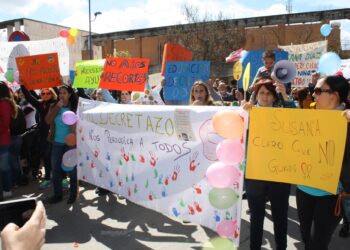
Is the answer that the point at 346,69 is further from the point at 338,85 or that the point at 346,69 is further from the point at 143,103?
the point at 338,85

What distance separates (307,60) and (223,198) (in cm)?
655

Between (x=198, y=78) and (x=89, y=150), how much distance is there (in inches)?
78.9

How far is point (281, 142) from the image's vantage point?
9.50ft

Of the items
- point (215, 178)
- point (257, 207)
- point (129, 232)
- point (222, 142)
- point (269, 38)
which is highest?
point (269, 38)

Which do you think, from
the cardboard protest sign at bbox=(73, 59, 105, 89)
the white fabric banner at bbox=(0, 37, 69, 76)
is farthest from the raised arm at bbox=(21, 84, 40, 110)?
the white fabric banner at bbox=(0, 37, 69, 76)

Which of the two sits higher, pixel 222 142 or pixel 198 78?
pixel 198 78

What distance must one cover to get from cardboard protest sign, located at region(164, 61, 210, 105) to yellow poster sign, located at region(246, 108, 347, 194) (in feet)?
9.33

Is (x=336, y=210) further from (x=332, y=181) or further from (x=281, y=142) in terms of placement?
(x=281, y=142)

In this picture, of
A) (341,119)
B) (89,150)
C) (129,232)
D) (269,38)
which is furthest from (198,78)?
(269,38)

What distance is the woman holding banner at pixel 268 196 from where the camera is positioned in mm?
3176

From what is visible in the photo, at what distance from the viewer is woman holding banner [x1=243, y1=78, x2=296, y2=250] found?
3.18 meters

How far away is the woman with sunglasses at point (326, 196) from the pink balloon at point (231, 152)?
54 centimetres

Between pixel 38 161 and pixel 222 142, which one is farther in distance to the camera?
pixel 38 161

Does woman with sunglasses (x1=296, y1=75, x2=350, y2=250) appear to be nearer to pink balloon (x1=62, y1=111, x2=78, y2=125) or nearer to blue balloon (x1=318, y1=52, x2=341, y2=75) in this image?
blue balloon (x1=318, y1=52, x2=341, y2=75)
